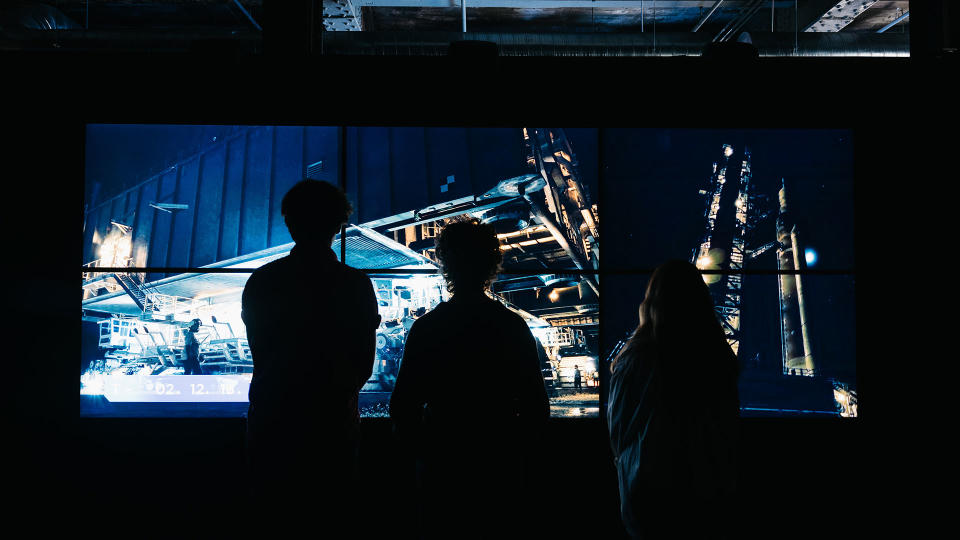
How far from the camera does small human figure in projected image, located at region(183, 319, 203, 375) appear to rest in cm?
386

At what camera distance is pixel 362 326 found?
1.36 meters

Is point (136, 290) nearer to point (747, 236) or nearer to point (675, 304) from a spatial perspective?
point (675, 304)

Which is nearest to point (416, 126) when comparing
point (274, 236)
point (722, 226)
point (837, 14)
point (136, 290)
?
point (274, 236)

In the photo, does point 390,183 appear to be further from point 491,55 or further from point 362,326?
point 362,326

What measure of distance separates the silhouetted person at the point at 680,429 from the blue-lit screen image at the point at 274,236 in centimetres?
157

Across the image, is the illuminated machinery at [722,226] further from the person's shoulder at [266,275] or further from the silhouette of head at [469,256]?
the person's shoulder at [266,275]

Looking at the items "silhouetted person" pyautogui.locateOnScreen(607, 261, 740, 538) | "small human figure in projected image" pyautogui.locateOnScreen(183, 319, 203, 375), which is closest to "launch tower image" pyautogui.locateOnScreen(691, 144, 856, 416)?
"silhouetted person" pyautogui.locateOnScreen(607, 261, 740, 538)

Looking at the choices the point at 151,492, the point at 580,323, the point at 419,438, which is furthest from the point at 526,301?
the point at 419,438

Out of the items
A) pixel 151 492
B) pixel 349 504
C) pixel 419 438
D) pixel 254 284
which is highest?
pixel 254 284

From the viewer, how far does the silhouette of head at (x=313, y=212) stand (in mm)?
1439

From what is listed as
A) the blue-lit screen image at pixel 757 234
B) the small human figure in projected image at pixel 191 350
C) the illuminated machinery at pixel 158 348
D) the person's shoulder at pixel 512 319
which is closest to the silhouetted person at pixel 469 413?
the person's shoulder at pixel 512 319

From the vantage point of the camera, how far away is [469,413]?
1.41 metres

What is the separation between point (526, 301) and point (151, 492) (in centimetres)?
320

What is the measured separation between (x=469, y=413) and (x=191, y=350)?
3261 mm
